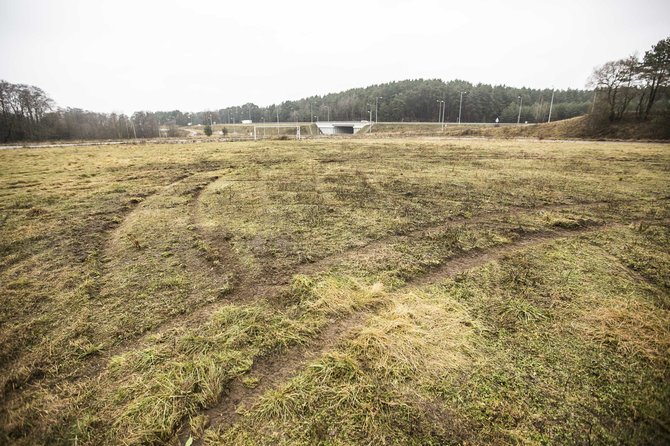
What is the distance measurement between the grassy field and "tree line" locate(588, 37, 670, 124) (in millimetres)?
55169

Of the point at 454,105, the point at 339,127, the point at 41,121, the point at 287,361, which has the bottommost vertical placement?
the point at 287,361

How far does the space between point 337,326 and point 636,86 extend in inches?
2764

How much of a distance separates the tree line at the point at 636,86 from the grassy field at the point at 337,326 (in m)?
55.2

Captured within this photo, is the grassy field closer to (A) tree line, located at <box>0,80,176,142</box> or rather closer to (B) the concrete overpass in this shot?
(A) tree line, located at <box>0,80,176,142</box>

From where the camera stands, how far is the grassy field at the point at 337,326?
2.95 m

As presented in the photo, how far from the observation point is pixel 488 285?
5.35m

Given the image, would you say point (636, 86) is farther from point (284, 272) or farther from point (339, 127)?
point (339, 127)

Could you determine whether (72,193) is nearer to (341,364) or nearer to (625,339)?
(341,364)

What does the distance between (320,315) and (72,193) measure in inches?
576

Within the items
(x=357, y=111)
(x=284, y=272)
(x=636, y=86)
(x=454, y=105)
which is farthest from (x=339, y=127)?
(x=284, y=272)

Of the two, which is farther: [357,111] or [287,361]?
[357,111]

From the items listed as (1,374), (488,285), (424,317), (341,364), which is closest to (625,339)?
(488,285)

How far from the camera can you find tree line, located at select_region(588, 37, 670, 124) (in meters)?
45.9

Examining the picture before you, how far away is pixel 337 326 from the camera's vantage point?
4332 mm
